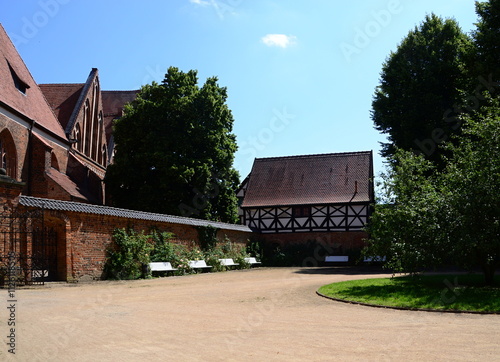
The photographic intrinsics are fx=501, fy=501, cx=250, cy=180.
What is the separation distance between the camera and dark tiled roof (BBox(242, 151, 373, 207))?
36.5 meters

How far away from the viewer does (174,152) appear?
32031mm

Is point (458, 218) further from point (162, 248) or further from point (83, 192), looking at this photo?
point (83, 192)

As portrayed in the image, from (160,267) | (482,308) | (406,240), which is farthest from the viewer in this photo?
(160,267)

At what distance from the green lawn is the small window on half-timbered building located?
20.1 m

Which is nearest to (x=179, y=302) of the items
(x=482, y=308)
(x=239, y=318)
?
(x=239, y=318)

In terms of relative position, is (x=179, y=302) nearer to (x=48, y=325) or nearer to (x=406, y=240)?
(x=48, y=325)

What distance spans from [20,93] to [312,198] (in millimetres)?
20493

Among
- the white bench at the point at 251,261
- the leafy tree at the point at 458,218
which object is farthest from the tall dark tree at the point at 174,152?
the leafy tree at the point at 458,218

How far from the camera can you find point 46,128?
28672mm

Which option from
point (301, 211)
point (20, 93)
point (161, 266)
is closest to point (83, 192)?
point (20, 93)

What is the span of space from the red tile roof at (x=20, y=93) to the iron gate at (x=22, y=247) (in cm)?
1063

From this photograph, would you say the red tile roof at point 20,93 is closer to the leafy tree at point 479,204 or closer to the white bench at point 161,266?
the white bench at point 161,266

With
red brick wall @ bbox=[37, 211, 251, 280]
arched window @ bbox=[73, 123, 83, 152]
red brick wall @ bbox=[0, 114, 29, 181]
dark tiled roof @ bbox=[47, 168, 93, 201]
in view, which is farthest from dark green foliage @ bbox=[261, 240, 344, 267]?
red brick wall @ bbox=[0, 114, 29, 181]

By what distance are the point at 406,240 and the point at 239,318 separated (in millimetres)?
7460
